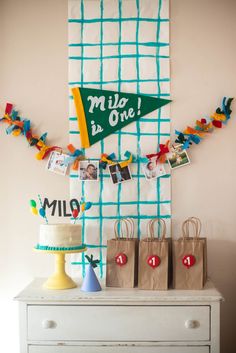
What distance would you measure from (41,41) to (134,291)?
1521 millimetres

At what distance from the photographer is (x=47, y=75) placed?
2.72m

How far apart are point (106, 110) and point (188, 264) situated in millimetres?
986

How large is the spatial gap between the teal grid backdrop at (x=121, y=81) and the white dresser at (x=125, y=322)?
45cm

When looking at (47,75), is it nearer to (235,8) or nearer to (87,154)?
(87,154)

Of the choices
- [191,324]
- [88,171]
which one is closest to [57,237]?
[88,171]

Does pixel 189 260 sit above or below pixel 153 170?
below

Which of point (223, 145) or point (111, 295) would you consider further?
point (223, 145)

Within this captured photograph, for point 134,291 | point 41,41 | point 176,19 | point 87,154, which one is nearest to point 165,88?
point 176,19

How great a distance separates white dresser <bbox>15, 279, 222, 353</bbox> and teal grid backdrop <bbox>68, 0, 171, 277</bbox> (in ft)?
1.48

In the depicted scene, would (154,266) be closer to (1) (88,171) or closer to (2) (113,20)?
(1) (88,171)

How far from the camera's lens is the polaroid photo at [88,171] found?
8.76 feet

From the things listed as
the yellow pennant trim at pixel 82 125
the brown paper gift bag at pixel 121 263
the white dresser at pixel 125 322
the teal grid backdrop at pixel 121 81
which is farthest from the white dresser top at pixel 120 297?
the yellow pennant trim at pixel 82 125

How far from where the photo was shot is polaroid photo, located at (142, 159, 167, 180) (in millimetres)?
2668

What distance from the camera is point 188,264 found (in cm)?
232
